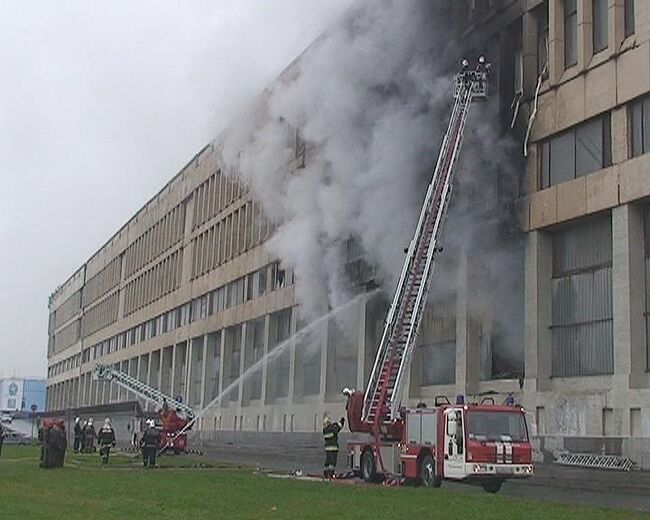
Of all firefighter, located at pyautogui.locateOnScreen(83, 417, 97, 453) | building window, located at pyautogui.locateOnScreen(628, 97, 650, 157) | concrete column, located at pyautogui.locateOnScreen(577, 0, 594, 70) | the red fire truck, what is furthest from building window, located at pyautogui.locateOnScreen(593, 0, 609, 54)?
firefighter, located at pyautogui.locateOnScreen(83, 417, 97, 453)

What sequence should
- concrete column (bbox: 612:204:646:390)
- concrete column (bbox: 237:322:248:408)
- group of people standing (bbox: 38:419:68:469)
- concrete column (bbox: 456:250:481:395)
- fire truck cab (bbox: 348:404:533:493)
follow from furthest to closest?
1. concrete column (bbox: 237:322:248:408)
2. concrete column (bbox: 456:250:481:395)
3. group of people standing (bbox: 38:419:68:469)
4. concrete column (bbox: 612:204:646:390)
5. fire truck cab (bbox: 348:404:533:493)

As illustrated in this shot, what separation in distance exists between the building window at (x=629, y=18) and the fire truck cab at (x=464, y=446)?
11367mm

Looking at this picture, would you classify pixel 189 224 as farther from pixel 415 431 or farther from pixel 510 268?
pixel 415 431

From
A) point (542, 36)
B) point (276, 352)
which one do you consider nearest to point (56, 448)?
point (542, 36)

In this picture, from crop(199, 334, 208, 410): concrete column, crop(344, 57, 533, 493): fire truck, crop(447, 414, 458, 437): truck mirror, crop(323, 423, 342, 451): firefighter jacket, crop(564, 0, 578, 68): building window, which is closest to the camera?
crop(344, 57, 533, 493): fire truck

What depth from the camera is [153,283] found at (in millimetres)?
76500

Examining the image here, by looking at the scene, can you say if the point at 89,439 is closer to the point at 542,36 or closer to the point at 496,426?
the point at 542,36

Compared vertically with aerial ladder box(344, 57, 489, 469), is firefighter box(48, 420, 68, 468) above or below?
below

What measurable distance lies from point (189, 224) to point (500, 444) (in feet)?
159

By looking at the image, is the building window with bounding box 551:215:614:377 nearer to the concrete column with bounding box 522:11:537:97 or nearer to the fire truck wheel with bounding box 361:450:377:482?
the concrete column with bounding box 522:11:537:97

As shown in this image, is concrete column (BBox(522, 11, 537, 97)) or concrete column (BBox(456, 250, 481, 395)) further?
concrete column (BBox(456, 250, 481, 395))

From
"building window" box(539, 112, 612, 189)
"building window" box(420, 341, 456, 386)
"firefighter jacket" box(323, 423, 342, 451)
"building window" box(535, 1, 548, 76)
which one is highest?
"building window" box(535, 1, 548, 76)

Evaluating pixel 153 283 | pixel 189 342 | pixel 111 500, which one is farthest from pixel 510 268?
pixel 153 283

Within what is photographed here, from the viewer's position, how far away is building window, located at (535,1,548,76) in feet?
98.2
